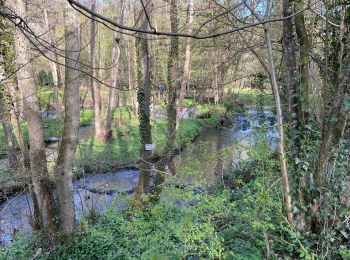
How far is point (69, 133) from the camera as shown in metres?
5.07

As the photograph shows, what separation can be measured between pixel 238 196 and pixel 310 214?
8.05ft

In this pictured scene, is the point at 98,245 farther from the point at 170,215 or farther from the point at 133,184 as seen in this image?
the point at 133,184

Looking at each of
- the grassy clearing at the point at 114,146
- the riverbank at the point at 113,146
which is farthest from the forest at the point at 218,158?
the grassy clearing at the point at 114,146

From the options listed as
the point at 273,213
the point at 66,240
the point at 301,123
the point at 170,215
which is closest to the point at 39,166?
the point at 66,240

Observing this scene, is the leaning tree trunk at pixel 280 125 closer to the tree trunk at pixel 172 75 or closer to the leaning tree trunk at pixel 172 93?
the leaning tree trunk at pixel 172 93

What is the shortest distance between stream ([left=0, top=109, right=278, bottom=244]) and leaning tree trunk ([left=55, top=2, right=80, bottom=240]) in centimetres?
87

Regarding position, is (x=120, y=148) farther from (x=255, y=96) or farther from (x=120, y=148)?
(x=255, y=96)

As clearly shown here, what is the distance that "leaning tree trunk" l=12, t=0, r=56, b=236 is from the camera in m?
5.33

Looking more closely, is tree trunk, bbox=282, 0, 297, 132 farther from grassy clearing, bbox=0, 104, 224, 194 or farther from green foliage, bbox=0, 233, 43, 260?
green foliage, bbox=0, 233, 43, 260

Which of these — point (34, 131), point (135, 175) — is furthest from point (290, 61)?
point (135, 175)

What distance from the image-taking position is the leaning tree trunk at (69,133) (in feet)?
15.8

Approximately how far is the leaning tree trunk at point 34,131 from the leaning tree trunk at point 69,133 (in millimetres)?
473

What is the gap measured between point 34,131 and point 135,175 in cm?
638

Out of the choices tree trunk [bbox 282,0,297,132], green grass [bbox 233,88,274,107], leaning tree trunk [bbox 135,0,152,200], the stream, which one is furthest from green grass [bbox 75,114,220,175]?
tree trunk [bbox 282,0,297,132]
